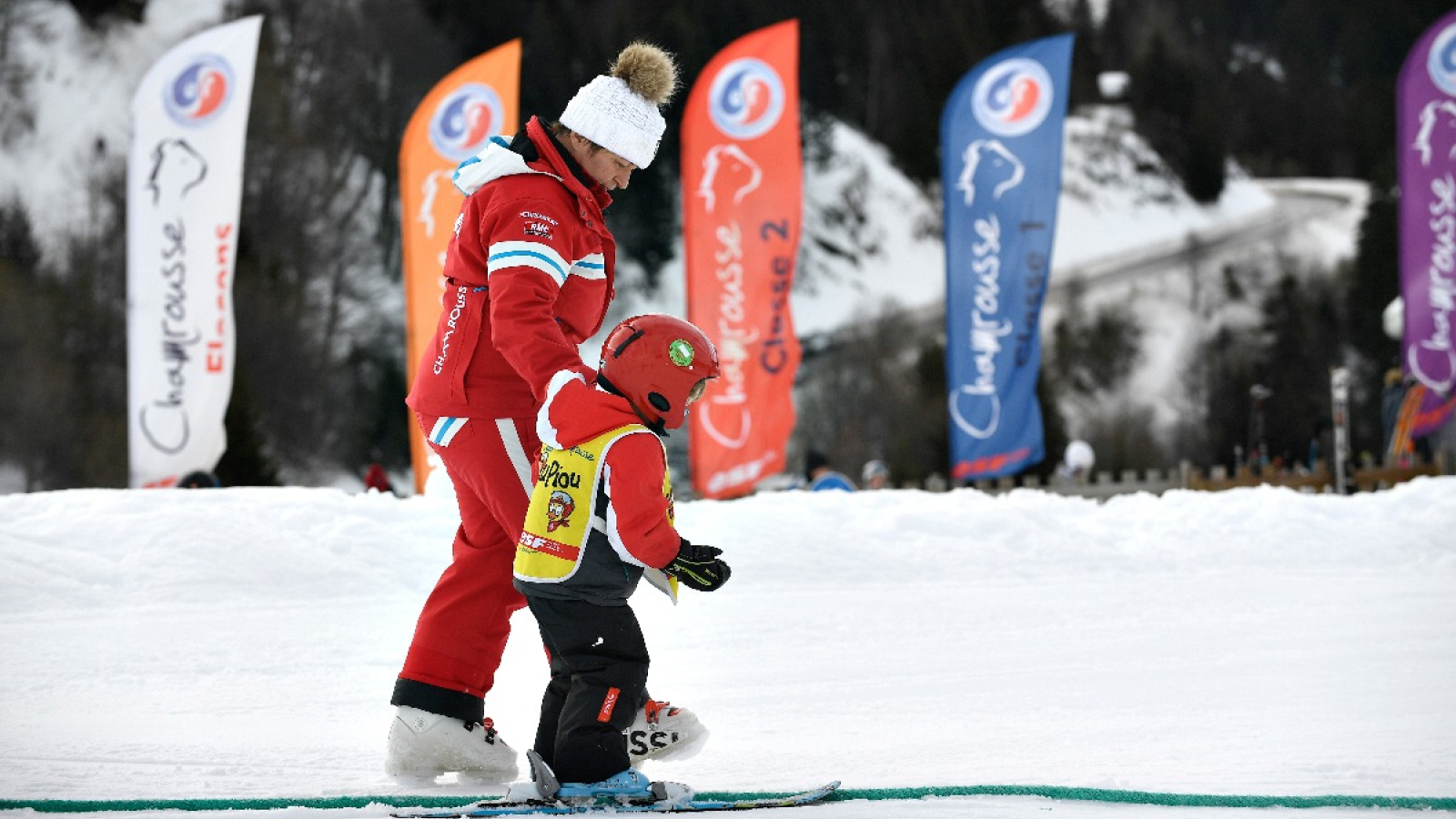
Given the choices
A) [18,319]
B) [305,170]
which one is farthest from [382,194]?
[18,319]

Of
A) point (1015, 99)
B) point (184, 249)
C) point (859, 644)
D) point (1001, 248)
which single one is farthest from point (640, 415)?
point (1015, 99)

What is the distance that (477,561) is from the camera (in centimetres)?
300

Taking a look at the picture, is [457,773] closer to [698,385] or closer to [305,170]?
[698,385]

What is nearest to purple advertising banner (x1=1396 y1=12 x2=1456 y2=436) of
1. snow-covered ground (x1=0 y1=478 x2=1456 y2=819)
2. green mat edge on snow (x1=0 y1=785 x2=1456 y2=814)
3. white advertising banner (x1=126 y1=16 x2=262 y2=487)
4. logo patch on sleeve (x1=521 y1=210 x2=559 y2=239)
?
snow-covered ground (x1=0 y1=478 x2=1456 y2=819)

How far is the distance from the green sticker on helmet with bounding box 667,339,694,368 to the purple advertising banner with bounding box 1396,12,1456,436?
1124 cm

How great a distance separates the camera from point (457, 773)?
3.00 m

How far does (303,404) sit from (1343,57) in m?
20.8

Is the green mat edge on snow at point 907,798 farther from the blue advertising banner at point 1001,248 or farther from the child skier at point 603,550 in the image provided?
the blue advertising banner at point 1001,248

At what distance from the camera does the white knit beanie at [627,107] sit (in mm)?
3027

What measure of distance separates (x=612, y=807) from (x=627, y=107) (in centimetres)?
135

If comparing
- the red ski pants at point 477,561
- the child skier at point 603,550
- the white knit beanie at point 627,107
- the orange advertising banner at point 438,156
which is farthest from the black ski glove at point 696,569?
the orange advertising banner at point 438,156

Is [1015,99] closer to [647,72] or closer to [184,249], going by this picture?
[184,249]

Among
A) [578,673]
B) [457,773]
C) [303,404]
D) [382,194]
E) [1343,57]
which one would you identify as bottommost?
[457,773]

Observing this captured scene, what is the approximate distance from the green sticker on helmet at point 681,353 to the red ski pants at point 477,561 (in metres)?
0.39
